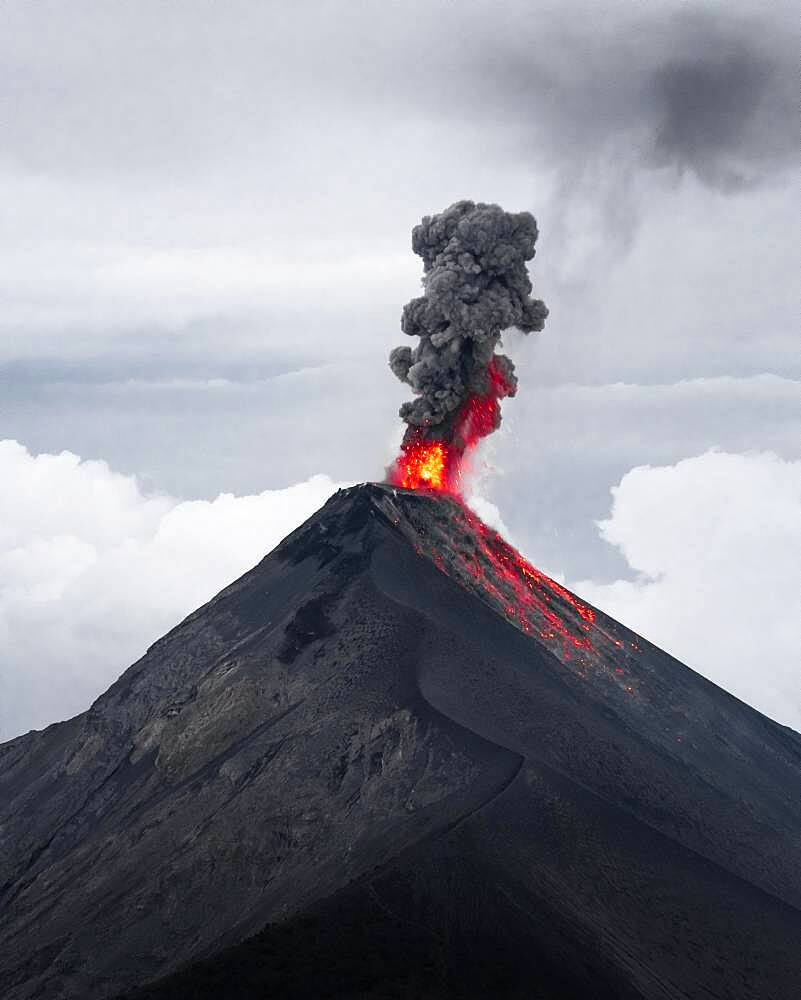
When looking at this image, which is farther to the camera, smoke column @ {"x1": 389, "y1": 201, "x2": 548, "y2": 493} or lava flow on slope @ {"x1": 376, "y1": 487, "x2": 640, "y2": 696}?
smoke column @ {"x1": 389, "y1": 201, "x2": 548, "y2": 493}

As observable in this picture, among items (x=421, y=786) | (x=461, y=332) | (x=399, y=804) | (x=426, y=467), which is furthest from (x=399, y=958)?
(x=461, y=332)

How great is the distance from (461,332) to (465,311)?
180 cm

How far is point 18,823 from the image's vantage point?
86000 millimetres

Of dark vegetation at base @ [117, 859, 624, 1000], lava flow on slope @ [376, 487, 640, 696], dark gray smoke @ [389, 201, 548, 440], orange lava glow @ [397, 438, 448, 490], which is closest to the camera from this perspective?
dark vegetation at base @ [117, 859, 624, 1000]

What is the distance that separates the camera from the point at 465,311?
10538cm

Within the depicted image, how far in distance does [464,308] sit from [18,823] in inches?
2091

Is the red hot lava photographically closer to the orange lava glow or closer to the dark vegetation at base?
A: the orange lava glow

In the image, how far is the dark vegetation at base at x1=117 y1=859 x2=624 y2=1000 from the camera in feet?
165

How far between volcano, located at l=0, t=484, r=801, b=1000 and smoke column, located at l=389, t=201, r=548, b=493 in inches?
220

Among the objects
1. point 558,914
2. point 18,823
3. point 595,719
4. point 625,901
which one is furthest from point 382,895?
point 18,823

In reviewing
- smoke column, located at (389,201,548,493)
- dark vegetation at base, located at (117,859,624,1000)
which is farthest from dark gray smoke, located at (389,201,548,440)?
dark vegetation at base, located at (117,859,624,1000)

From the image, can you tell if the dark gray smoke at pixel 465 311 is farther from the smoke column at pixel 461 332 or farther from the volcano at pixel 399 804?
the volcano at pixel 399 804

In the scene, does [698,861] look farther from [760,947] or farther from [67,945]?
[67,945]

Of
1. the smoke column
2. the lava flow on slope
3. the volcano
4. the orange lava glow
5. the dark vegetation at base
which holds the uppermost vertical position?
the smoke column
